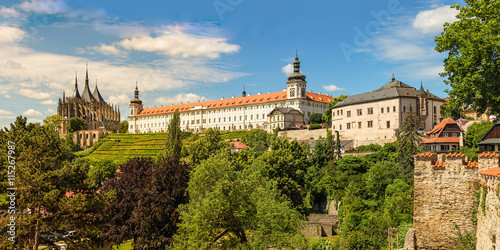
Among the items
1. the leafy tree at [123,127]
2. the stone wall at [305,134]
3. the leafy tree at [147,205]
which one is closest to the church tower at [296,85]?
the stone wall at [305,134]

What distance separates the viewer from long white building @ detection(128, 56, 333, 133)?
349ft

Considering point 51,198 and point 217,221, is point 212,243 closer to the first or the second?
point 217,221

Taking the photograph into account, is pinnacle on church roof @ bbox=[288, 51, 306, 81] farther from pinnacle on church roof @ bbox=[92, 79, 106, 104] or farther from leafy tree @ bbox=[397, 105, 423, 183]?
pinnacle on church roof @ bbox=[92, 79, 106, 104]

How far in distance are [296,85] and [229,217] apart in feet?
286

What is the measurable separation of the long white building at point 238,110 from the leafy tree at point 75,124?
59.3 feet

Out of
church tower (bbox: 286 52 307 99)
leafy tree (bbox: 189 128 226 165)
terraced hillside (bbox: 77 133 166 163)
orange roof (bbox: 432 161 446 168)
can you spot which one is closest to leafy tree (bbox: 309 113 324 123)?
church tower (bbox: 286 52 307 99)

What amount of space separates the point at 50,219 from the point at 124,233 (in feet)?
23.6

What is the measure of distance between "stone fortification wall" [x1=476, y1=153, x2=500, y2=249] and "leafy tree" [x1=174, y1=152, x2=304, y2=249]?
11.3 meters

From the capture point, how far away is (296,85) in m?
106

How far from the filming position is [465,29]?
15.9 metres

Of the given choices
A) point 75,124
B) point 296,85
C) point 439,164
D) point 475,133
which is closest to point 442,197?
point 439,164

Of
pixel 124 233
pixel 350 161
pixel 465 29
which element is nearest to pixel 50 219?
pixel 124 233

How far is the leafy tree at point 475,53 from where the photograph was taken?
1488 cm

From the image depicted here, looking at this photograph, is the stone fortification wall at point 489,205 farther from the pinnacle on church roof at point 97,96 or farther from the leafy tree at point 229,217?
the pinnacle on church roof at point 97,96
